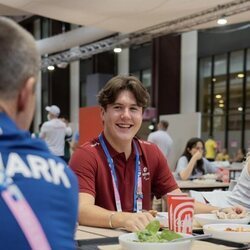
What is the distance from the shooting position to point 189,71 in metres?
13.2

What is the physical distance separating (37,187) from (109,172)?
52.9 inches

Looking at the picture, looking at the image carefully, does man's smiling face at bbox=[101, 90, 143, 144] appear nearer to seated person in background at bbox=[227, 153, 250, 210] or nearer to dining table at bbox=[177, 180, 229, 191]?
seated person in background at bbox=[227, 153, 250, 210]

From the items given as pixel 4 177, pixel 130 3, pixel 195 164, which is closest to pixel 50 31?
pixel 130 3

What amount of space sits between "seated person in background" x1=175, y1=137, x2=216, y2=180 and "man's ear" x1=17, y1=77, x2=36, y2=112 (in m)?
4.39

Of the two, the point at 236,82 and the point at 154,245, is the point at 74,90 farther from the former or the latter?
the point at 154,245

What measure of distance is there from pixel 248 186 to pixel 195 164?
3.27m

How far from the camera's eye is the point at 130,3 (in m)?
6.61

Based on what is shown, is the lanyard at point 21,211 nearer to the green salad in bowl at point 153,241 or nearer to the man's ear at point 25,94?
the man's ear at point 25,94

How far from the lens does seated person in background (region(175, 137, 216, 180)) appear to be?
525 centimetres

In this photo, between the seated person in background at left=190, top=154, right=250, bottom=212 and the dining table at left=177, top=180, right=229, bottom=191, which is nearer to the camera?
the seated person in background at left=190, top=154, right=250, bottom=212

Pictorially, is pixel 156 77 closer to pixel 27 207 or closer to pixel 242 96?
pixel 242 96

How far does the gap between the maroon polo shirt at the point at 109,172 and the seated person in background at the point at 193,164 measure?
289cm

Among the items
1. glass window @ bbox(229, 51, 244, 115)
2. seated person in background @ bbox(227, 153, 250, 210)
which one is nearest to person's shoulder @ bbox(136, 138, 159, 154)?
seated person in background @ bbox(227, 153, 250, 210)

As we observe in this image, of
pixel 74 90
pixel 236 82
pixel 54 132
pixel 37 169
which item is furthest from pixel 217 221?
pixel 74 90
